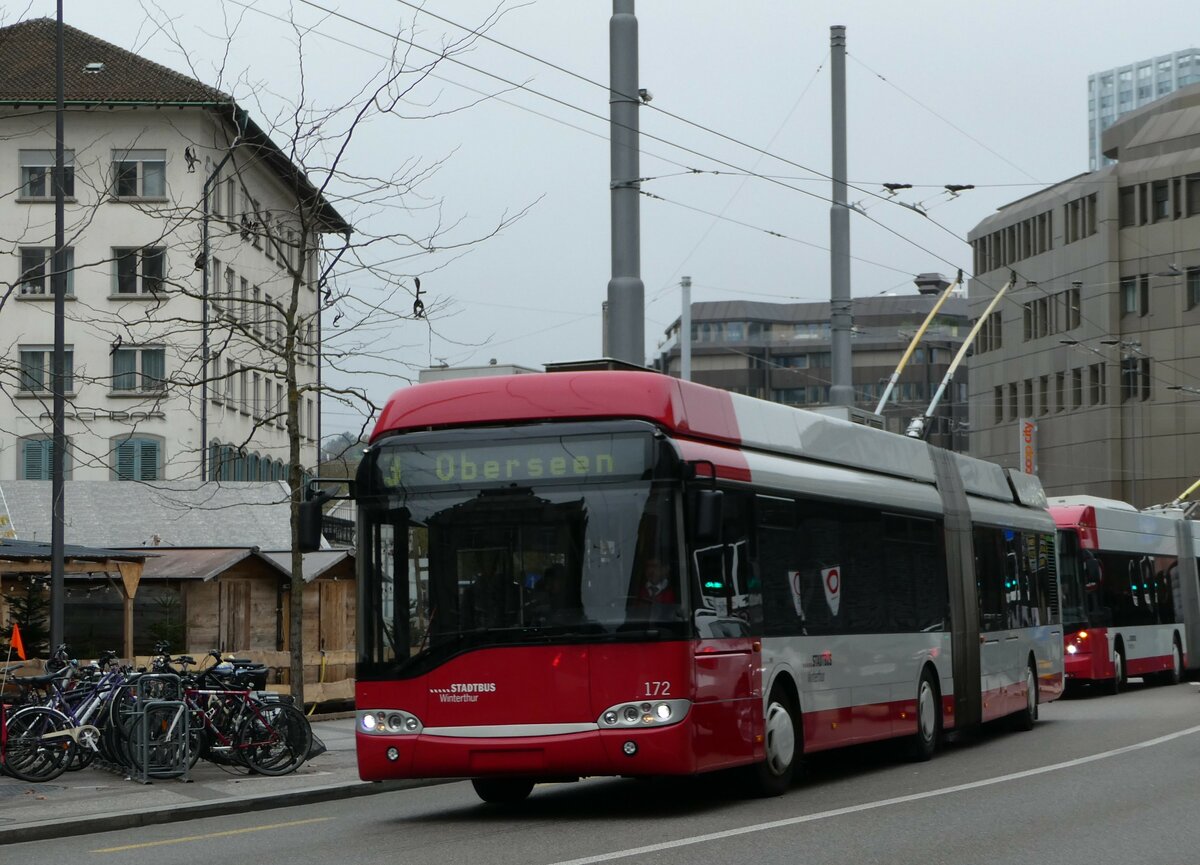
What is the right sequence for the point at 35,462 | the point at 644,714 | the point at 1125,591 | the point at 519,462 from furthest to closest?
the point at 35,462 < the point at 1125,591 < the point at 519,462 < the point at 644,714

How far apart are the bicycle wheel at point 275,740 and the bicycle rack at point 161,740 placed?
61 cm

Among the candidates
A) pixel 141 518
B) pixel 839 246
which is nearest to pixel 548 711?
pixel 839 246

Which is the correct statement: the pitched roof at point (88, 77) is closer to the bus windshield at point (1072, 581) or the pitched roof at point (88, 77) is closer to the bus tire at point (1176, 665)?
the bus tire at point (1176, 665)

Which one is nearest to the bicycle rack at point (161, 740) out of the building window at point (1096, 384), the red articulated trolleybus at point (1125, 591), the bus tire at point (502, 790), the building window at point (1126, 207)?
the bus tire at point (502, 790)

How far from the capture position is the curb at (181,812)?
13336 mm

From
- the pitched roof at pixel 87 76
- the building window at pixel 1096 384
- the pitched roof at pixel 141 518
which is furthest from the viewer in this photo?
the building window at pixel 1096 384

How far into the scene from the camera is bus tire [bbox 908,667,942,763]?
1802 centimetres

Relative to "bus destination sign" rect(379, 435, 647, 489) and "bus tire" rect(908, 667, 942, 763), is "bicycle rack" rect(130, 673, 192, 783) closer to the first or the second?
"bus destination sign" rect(379, 435, 647, 489)

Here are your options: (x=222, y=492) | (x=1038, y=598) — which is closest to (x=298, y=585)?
(x=1038, y=598)

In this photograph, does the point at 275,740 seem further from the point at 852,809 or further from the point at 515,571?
the point at 852,809

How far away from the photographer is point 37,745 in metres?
16.9

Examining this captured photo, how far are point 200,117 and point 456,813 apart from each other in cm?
4155

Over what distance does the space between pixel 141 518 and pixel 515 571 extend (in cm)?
2940

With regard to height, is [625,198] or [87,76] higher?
[87,76]
